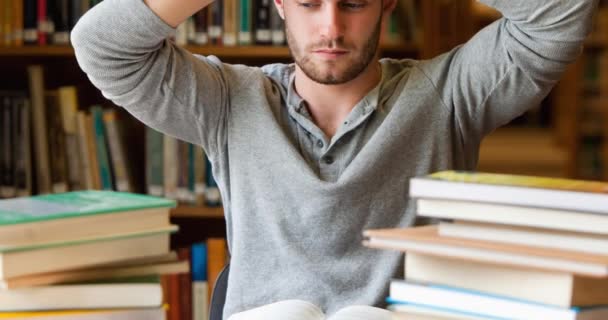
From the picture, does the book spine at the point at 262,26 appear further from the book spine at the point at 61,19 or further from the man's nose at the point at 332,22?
Answer: the man's nose at the point at 332,22

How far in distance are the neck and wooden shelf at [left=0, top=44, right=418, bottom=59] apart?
0.98m

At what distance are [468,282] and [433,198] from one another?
0.34ft

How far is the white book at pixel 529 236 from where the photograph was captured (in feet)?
3.51

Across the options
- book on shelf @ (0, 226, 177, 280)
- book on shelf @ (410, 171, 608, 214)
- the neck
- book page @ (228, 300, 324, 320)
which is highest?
the neck

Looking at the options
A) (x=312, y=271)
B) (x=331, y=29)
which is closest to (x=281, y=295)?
(x=312, y=271)

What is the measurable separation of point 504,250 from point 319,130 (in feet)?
2.09

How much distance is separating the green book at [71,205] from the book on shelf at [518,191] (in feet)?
1.08

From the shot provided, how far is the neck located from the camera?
1684 millimetres

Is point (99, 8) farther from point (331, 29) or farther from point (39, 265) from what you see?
point (39, 265)

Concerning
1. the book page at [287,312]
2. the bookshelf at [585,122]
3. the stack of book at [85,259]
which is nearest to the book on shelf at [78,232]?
the stack of book at [85,259]

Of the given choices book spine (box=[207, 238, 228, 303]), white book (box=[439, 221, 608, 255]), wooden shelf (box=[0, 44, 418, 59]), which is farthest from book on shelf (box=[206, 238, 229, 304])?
white book (box=[439, 221, 608, 255])

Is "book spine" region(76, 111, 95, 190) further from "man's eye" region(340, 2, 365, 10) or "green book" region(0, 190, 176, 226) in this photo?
"green book" region(0, 190, 176, 226)

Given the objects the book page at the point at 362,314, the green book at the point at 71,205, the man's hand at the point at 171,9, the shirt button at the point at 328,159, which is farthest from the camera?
the shirt button at the point at 328,159

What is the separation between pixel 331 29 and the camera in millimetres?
1549
